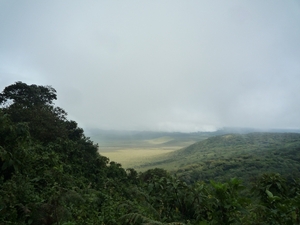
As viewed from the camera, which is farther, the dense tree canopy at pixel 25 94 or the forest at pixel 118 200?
the dense tree canopy at pixel 25 94

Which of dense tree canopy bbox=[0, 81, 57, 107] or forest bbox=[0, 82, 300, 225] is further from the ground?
dense tree canopy bbox=[0, 81, 57, 107]

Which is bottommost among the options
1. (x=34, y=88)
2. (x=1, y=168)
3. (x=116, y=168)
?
(x=116, y=168)

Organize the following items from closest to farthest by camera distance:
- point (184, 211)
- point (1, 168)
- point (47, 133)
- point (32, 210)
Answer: point (32, 210), point (1, 168), point (184, 211), point (47, 133)

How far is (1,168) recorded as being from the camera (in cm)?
635

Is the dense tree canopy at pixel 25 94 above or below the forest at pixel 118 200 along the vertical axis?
above

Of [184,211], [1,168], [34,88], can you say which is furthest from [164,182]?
[34,88]

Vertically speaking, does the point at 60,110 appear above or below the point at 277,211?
above

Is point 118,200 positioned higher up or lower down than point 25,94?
lower down

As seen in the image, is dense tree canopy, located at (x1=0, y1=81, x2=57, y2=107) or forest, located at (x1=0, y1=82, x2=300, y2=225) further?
dense tree canopy, located at (x1=0, y1=81, x2=57, y2=107)

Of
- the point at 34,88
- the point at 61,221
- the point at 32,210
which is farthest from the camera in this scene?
the point at 34,88

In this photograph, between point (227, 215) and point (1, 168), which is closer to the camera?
point (227, 215)

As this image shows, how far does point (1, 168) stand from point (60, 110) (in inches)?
739

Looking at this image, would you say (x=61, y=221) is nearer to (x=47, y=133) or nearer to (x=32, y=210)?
(x=32, y=210)

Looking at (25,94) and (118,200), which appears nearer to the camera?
(118,200)
